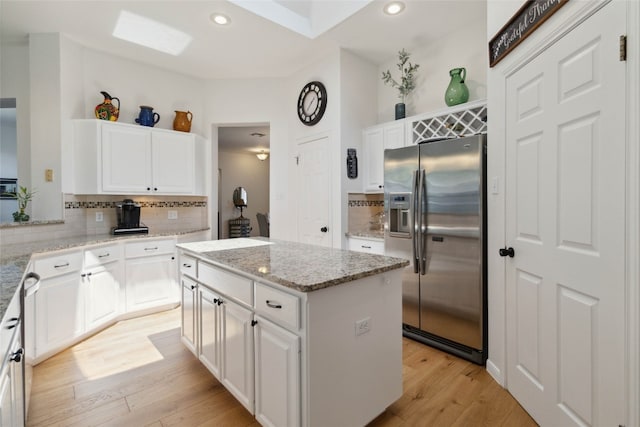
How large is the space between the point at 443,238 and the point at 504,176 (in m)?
0.69

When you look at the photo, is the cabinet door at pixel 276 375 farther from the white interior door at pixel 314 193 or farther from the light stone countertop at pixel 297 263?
the white interior door at pixel 314 193

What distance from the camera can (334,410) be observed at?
1401 millimetres

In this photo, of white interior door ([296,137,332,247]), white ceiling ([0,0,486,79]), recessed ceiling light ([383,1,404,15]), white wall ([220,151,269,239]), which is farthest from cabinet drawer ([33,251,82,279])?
white wall ([220,151,269,239])

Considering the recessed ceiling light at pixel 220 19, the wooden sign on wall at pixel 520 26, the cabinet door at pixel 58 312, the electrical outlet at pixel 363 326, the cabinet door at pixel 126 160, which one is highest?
the recessed ceiling light at pixel 220 19

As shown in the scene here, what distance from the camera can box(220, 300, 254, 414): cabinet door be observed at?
1610mm

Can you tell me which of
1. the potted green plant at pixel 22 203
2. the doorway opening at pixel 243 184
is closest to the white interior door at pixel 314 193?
the potted green plant at pixel 22 203

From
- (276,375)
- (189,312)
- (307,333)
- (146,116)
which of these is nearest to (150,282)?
(189,312)

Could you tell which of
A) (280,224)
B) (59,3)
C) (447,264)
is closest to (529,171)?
(447,264)

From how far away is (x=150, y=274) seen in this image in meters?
3.28

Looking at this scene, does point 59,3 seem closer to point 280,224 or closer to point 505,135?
point 280,224

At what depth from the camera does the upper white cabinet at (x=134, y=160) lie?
3.20 m

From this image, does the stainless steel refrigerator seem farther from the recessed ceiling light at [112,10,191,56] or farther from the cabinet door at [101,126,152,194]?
the cabinet door at [101,126,152,194]

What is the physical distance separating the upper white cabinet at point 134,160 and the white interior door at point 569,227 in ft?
11.2

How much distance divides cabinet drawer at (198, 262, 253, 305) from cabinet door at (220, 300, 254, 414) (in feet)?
0.21
